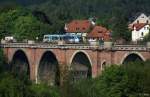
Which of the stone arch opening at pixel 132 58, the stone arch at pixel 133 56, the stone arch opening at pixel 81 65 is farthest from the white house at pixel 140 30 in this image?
the stone arch at pixel 133 56

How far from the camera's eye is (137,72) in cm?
4991

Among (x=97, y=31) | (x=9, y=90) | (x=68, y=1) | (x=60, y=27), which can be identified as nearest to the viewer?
(x=9, y=90)

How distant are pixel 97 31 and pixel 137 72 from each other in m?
56.0

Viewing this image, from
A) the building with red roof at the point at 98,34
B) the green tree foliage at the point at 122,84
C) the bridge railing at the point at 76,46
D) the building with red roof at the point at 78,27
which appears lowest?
the green tree foliage at the point at 122,84

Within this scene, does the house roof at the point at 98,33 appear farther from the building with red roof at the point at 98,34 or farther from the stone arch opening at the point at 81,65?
the stone arch opening at the point at 81,65

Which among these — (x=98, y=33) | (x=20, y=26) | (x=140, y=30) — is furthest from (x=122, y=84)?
(x=140, y=30)

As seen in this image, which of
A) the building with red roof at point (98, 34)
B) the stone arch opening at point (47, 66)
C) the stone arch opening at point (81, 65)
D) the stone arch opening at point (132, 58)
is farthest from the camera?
the building with red roof at point (98, 34)

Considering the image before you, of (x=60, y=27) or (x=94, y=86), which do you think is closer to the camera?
(x=94, y=86)

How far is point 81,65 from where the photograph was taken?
71875 millimetres

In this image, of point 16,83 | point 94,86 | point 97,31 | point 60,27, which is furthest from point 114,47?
point 60,27

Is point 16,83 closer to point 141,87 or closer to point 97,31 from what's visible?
point 141,87

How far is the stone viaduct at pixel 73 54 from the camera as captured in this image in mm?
65062

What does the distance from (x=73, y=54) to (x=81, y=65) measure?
4.90 ft

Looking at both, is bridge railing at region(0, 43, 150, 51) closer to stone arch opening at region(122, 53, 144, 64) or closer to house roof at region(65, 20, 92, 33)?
stone arch opening at region(122, 53, 144, 64)
